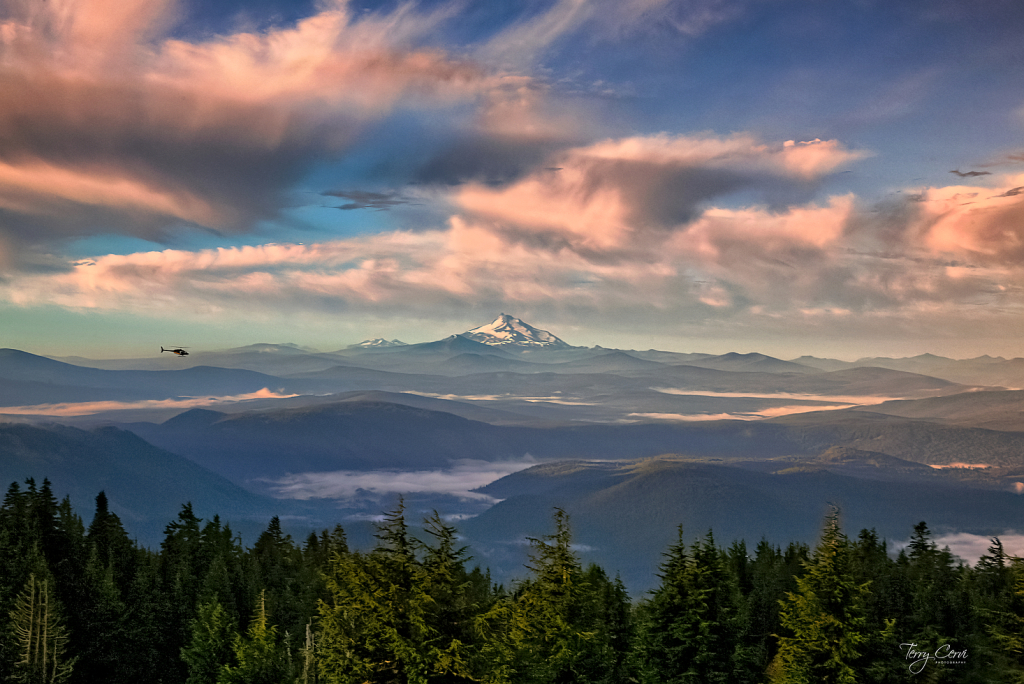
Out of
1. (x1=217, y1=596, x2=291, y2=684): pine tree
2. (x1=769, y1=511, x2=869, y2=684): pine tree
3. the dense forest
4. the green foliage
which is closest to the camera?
the green foliage

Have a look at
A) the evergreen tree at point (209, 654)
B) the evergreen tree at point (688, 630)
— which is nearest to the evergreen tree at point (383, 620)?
the evergreen tree at point (688, 630)

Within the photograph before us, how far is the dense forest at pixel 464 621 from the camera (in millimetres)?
34344

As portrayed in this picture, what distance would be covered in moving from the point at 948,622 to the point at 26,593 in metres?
78.8

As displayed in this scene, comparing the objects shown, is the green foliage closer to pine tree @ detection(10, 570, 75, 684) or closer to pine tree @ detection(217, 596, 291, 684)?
pine tree @ detection(217, 596, 291, 684)

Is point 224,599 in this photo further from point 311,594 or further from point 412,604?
point 412,604

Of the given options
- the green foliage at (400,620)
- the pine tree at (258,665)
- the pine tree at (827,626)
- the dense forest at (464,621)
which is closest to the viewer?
the green foliage at (400,620)

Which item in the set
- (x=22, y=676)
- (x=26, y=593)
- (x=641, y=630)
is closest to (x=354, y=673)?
(x=641, y=630)

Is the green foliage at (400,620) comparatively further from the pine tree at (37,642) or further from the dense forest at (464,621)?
the pine tree at (37,642)

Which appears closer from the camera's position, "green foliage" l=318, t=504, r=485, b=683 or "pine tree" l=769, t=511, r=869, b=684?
"green foliage" l=318, t=504, r=485, b=683

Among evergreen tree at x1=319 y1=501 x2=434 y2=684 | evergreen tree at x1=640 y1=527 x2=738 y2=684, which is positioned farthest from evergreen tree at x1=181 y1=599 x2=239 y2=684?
evergreen tree at x1=640 y1=527 x2=738 y2=684

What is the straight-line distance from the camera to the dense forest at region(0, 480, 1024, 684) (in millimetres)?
34344

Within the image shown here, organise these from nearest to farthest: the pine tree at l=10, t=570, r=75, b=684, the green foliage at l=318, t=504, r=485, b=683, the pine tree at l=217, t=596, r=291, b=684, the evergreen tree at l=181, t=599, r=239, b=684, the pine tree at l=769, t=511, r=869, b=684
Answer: the green foliage at l=318, t=504, r=485, b=683 → the pine tree at l=769, t=511, r=869, b=684 → the pine tree at l=10, t=570, r=75, b=684 → the pine tree at l=217, t=596, r=291, b=684 → the evergreen tree at l=181, t=599, r=239, b=684

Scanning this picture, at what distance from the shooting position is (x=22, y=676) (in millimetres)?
44938

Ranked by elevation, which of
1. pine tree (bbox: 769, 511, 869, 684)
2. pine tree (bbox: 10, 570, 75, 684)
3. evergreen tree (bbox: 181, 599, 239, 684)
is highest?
pine tree (bbox: 769, 511, 869, 684)
